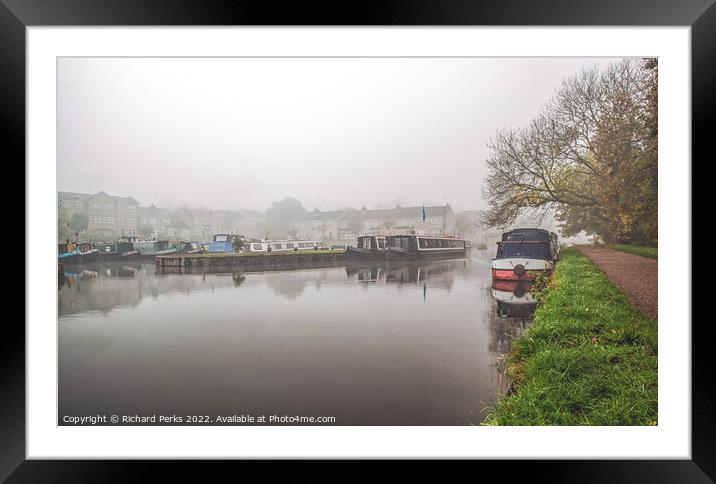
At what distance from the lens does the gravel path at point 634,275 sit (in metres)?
2.41

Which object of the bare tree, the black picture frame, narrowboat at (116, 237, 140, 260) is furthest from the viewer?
narrowboat at (116, 237, 140, 260)

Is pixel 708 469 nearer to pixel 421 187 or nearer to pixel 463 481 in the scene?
pixel 463 481

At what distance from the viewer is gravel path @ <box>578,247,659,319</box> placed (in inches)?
95.0

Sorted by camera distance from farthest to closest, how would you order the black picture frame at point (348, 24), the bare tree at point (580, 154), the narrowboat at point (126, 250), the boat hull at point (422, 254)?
1. the boat hull at point (422, 254)
2. the narrowboat at point (126, 250)
3. the bare tree at point (580, 154)
4. the black picture frame at point (348, 24)

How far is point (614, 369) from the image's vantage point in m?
2.29

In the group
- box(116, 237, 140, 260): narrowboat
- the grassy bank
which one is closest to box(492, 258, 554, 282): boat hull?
the grassy bank

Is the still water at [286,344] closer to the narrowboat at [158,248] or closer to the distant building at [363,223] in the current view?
the narrowboat at [158,248]

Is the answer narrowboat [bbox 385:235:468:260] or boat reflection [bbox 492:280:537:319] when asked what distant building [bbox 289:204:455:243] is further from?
boat reflection [bbox 492:280:537:319]

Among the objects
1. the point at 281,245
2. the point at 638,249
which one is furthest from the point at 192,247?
the point at 638,249

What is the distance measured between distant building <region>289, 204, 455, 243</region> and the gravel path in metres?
1.02

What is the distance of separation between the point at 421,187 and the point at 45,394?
2774 millimetres

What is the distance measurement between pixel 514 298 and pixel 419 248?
2.31 feet

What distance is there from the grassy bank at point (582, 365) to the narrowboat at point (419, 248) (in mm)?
696

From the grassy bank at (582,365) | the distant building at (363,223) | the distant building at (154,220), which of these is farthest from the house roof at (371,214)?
the grassy bank at (582,365)
